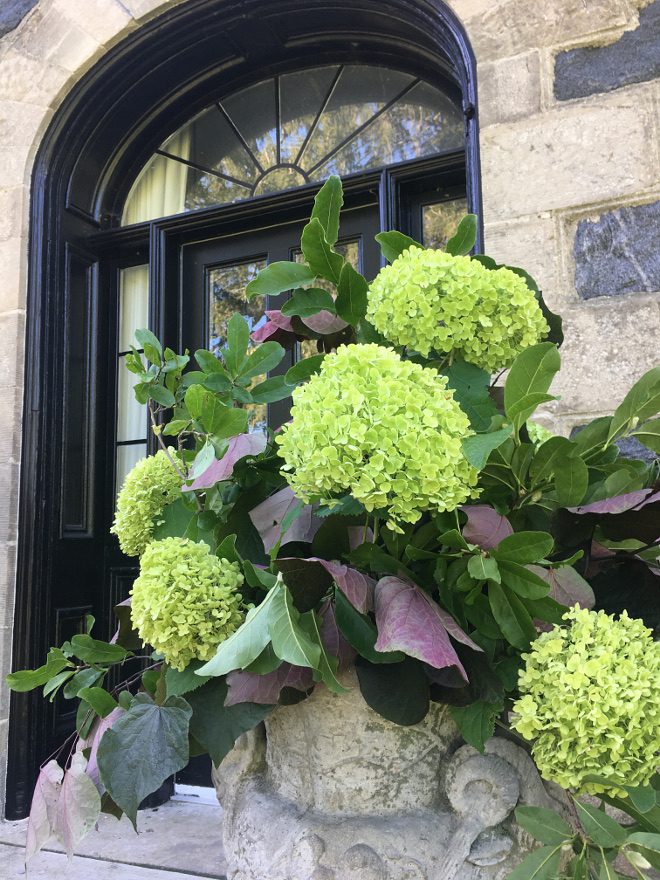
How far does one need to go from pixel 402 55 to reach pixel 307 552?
8.63ft

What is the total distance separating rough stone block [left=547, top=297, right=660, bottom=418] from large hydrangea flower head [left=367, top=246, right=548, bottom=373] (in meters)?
1.23

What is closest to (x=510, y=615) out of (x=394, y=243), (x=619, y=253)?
(x=394, y=243)

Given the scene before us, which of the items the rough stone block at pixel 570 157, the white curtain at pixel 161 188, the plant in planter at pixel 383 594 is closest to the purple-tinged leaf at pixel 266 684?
the plant in planter at pixel 383 594

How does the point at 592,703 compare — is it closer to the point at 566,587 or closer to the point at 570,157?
the point at 566,587

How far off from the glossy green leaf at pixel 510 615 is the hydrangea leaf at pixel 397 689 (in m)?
0.09

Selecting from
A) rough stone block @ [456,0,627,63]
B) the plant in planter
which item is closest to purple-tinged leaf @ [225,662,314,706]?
the plant in planter

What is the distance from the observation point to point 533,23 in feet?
6.76

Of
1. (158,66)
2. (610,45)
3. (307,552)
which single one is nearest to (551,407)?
(610,45)

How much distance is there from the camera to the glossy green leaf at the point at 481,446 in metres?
0.51

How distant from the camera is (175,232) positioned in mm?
3035

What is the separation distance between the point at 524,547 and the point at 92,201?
10.1 ft

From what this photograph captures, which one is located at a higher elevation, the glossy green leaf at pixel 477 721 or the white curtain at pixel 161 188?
the white curtain at pixel 161 188

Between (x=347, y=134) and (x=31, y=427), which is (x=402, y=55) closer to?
(x=347, y=134)

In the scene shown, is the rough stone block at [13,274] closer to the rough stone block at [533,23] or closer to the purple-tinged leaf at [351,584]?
the rough stone block at [533,23]
